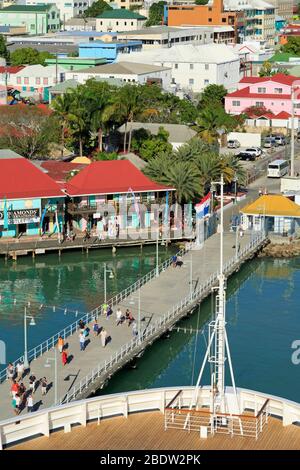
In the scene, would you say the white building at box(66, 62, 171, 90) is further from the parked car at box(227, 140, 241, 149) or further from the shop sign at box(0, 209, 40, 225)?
the shop sign at box(0, 209, 40, 225)

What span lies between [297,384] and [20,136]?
41.8 metres

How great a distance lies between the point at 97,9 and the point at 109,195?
130490mm

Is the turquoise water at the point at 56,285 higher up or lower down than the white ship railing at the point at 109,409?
lower down

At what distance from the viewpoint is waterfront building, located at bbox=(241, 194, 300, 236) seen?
63.4 meters

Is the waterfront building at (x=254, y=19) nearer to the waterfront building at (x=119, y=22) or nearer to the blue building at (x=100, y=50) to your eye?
the waterfront building at (x=119, y=22)

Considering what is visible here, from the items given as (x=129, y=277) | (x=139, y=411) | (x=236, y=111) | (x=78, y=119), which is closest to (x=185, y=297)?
(x=129, y=277)

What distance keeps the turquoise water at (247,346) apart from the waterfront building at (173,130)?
2737cm

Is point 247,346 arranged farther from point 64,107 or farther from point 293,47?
point 293,47

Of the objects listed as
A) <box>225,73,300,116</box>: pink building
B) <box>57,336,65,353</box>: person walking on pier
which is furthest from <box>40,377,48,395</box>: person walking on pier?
<box>225,73,300,116</box>: pink building

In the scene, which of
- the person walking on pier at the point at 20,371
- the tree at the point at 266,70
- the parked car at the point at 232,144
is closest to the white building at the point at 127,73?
the tree at the point at 266,70

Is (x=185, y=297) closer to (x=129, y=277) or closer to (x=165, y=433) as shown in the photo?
(x=129, y=277)

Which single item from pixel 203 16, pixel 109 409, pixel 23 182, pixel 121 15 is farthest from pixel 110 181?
pixel 121 15

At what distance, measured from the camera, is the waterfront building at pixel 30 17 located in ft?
587

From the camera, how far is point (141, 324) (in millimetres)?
46312
